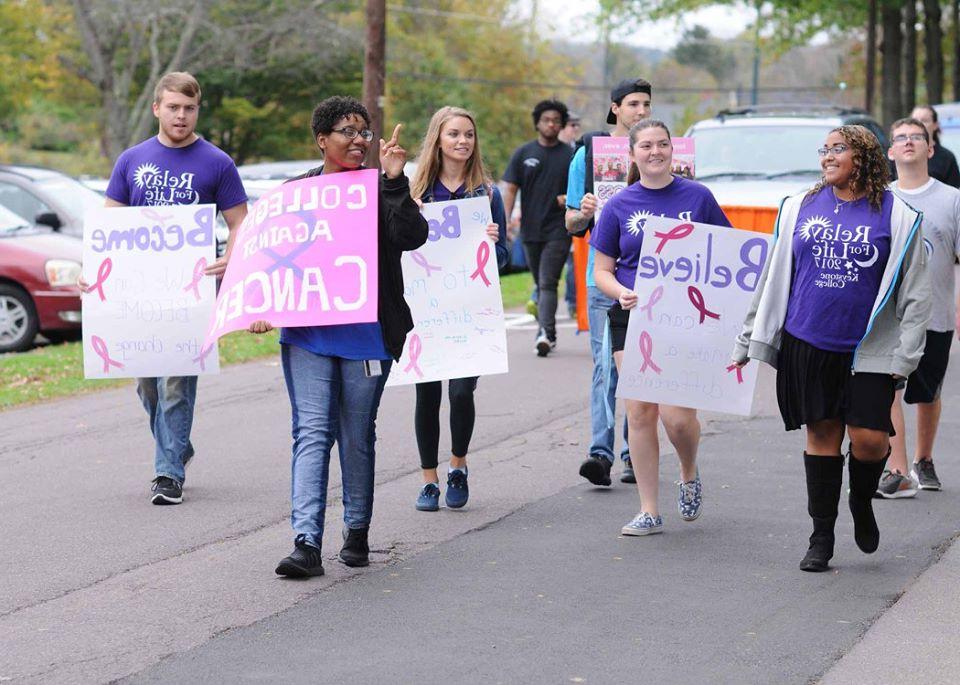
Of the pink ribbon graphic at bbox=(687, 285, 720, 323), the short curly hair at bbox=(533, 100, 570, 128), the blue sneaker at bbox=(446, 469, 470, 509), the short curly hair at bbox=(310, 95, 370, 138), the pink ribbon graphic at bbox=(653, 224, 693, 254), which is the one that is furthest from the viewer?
the short curly hair at bbox=(533, 100, 570, 128)

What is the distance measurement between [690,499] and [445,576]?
4.85 ft

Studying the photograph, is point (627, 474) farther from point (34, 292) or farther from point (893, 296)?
point (34, 292)

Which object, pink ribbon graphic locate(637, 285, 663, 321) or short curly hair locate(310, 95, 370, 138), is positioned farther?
pink ribbon graphic locate(637, 285, 663, 321)

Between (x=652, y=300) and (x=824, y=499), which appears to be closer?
(x=824, y=499)

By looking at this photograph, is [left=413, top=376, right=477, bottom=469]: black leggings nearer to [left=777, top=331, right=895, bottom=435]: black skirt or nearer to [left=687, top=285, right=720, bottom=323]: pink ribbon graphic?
[left=687, top=285, right=720, bottom=323]: pink ribbon graphic

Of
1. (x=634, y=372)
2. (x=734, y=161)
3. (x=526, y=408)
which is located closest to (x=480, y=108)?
(x=734, y=161)

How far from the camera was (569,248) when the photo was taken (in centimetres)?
1351

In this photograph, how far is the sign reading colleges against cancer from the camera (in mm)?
6770

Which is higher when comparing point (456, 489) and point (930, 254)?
point (930, 254)

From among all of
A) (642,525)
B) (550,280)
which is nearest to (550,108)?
(550,280)

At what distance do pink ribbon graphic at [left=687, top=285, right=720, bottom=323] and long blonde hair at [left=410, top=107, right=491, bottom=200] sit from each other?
1.21 m

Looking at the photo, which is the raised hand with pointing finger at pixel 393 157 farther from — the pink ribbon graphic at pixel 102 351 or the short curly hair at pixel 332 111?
the pink ribbon graphic at pixel 102 351

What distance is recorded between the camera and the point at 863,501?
628 cm

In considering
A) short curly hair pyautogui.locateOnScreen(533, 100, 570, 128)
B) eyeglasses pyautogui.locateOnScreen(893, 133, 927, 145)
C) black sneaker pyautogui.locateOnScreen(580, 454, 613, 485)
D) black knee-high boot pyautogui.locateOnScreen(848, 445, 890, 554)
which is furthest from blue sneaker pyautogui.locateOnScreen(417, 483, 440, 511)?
short curly hair pyautogui.locateOnScreen(533, 100, 570, 128)
